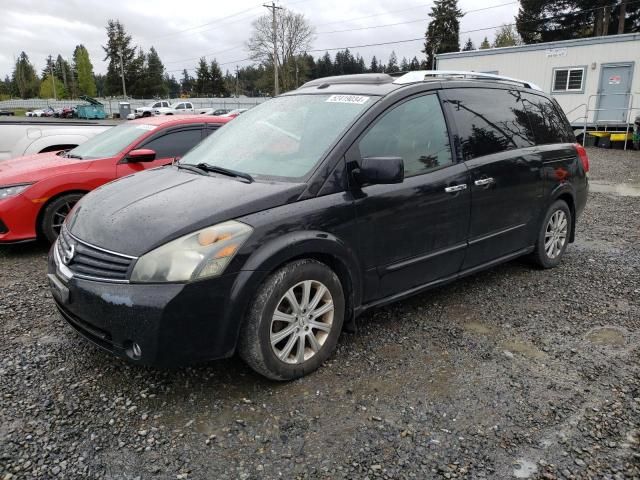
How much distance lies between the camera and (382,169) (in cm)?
298

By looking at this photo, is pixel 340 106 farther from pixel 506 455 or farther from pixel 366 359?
pixel 506 455

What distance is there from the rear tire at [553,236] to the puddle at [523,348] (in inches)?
61.7

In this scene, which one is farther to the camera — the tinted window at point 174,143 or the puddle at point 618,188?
the puddle at point 618,188

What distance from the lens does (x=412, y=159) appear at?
3.50m

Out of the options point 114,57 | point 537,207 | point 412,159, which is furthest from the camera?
point 114,57

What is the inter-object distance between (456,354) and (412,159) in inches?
53.8

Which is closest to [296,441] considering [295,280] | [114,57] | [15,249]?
[295,280]

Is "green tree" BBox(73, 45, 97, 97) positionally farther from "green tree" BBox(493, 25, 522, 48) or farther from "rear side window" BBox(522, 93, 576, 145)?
"rear side window" BBox(522, 93, 576, 145)

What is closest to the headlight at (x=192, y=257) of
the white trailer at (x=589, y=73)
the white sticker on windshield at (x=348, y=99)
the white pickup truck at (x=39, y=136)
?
the white sticker on windshield at (x=348, y=99)

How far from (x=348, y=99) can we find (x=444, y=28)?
62.2 m

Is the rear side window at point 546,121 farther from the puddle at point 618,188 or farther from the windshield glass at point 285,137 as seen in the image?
the puddle at point 618,188

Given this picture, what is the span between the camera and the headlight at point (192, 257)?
2.52m

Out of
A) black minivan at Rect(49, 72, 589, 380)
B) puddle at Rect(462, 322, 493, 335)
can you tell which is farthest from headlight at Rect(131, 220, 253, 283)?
puddle at Rect(462, 322, 493, 335)

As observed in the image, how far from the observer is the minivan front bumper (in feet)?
8.17
